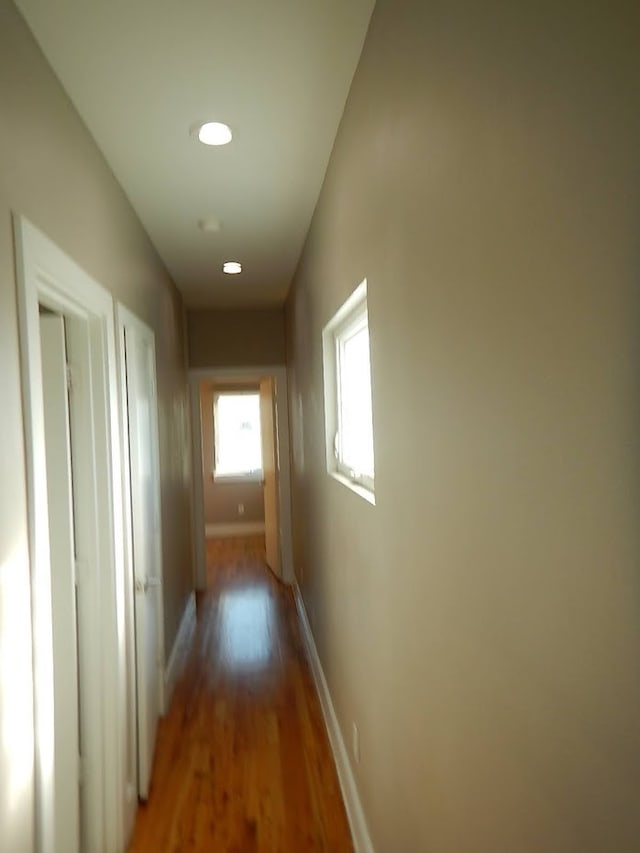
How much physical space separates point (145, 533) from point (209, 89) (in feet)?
6.15

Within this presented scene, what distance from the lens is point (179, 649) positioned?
3.62 meters

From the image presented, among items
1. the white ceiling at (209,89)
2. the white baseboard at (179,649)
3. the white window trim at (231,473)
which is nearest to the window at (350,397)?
the white ceiling at (209,89)

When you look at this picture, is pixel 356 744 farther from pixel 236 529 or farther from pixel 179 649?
pixel 236 529

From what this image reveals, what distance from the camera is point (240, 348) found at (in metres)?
5.08

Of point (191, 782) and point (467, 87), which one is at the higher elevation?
point (467, 87)

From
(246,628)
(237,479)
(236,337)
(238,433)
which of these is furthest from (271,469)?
(238,433)

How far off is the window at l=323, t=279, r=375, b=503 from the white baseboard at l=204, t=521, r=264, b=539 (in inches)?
213

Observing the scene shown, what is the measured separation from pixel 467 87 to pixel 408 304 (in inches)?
17.6

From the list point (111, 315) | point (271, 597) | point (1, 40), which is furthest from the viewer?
point (271, 597)

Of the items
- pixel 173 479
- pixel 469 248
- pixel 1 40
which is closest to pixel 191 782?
pixel 173 479

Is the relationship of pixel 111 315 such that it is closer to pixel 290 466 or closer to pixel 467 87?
pixel 467 87

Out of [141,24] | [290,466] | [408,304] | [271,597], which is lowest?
[271,597]

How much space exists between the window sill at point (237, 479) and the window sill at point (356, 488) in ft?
17.4

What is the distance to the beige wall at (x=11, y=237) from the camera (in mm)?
1098
